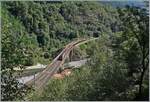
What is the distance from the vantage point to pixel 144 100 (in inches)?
190

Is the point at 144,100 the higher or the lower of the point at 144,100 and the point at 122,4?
the lower

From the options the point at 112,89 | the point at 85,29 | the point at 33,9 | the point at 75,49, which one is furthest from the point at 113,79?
the point at 85,29

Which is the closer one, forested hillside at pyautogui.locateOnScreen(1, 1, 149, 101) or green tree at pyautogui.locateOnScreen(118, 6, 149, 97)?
forested hillside at pyautogui.locateOnScreen(1, 1, 149, 101)

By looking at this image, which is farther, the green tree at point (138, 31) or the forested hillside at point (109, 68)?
the green tree at point (138, 31)

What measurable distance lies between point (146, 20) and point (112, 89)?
1259 mm

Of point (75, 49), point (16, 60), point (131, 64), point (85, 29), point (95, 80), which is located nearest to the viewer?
point (16, 60)

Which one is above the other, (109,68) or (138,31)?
(138,31)

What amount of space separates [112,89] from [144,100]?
1.05 metres

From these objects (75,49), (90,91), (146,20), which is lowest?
(75,49)

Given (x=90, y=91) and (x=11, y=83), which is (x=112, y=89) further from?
(x=11, y=83)

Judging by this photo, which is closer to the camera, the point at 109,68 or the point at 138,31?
the point at 138,31

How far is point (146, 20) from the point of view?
5094mm

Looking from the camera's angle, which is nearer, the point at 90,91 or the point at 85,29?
the point at 90,91

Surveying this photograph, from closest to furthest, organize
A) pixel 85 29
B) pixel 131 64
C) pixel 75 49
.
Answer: pixel 131 64, pixel 75 49, pixel 85 29
